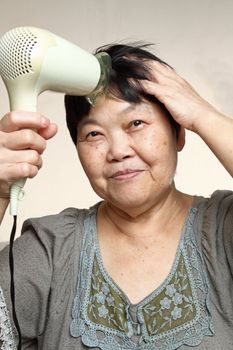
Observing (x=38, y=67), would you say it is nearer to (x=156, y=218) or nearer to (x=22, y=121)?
(x=22, y=121)

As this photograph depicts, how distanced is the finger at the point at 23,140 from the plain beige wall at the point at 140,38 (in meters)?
0.82

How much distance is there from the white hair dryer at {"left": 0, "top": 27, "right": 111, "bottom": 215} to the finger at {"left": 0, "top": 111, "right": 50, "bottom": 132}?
0.09 feet

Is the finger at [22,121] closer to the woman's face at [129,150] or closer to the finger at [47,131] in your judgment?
the finger at [47,131]

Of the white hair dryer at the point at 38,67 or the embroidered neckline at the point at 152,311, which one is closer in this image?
the white hair dryer at the point at 38,67

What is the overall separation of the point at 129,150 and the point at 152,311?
0.32 metres

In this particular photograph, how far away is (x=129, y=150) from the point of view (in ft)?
2.90

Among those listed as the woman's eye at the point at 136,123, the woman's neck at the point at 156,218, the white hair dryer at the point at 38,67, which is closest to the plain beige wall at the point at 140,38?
the woman's neck at the point at 156,218

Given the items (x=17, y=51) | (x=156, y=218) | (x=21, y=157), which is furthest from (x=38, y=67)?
(x=156, y=218)

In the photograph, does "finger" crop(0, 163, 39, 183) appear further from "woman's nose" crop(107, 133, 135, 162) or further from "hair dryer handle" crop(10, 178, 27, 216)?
"woman's nose" crop(107, 133, 135, 162)

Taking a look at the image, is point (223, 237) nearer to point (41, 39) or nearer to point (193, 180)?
point (41, 39)

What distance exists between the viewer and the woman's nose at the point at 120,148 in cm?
88

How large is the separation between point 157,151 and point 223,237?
0.21m

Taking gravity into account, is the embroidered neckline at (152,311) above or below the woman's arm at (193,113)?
below

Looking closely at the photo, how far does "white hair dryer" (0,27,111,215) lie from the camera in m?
0.70
